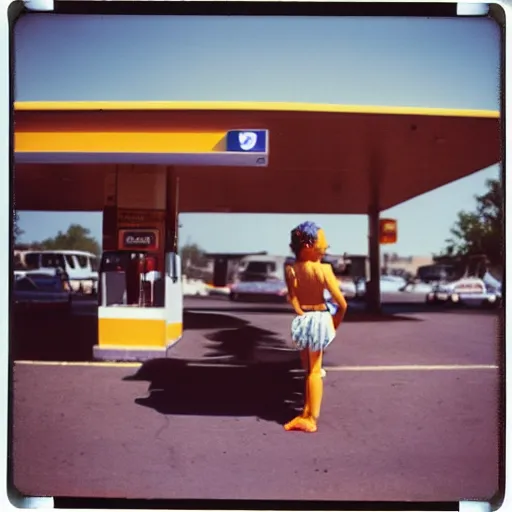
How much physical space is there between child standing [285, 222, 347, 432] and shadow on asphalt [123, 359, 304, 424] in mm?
621

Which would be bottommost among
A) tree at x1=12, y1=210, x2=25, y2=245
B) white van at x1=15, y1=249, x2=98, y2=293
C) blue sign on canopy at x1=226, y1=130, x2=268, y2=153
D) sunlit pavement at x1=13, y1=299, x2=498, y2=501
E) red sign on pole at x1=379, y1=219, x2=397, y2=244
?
sunlit pavement at x1=13, y1=299, x2=498, y2=501

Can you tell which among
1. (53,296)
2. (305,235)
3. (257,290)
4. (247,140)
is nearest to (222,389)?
(305,235)

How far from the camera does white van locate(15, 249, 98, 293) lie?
6.97 meters

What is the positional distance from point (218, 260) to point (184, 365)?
651 inches

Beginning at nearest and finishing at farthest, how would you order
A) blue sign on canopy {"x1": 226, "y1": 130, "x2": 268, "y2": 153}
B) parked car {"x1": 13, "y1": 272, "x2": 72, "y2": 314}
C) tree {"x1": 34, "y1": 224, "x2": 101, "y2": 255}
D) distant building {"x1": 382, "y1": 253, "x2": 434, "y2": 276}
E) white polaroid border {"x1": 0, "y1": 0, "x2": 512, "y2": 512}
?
1. white polaroid border {"x1": 0, "y1": 0, "x2": 512, "y2": 512}
2. blue sign on canopy {"x1": 226, "y1": 130, "x2": 268, "y2": 153}
3. tree {"x1": 34, "y1": 224, "x2": 101, "y2": 255}
4. parked car {"x1": 13, "y1": 272, "x2": 72, "y2": 314}
5. distant building {"x1": 382, "y1": 253, "x2": 434, "y2": 276}

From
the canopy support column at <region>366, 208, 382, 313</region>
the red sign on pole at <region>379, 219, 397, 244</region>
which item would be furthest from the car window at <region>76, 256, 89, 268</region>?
the red sign on pole at <region>379, 219, 397, 244</region>

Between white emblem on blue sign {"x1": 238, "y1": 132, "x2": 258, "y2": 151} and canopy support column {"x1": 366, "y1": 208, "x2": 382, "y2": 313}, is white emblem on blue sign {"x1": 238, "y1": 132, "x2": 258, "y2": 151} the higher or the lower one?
the higher one

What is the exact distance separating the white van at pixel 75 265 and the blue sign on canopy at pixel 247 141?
7.37 ft

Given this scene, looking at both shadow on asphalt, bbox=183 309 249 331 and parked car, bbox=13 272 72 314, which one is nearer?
parked car, bbox=13 272 72 314

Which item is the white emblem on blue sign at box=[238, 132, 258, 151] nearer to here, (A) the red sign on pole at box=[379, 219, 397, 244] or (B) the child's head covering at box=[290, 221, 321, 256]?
(B) the child's head covering at box=[290, 221, 321, 256]

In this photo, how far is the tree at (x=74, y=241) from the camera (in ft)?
19.0

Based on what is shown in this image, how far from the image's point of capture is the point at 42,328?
10.3m

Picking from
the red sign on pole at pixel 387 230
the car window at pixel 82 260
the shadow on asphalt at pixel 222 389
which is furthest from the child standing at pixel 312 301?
the red sign on pole at pixel 387 230

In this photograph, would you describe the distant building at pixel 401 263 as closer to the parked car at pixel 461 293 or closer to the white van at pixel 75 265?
the parked car at pixel 461 293
